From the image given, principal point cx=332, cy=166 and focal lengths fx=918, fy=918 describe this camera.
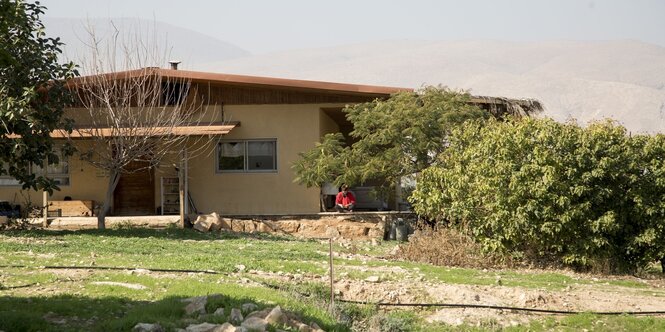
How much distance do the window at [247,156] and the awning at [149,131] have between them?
1.39m

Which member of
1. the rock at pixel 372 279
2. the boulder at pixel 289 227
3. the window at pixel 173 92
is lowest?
the rock at pixel 372 279

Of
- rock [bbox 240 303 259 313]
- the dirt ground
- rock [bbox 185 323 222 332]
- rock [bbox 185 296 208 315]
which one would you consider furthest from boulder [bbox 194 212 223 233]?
rock [bbox 185 323 222 332]

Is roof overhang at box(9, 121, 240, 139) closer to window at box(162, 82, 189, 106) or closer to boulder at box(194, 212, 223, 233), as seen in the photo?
window at box(162, 82, 189, 106)

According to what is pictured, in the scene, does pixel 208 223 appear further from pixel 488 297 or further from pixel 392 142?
pixel 488 297

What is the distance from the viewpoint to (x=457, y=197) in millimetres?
18203

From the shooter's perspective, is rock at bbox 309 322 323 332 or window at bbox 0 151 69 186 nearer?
rock at bbox 309 322 323 332

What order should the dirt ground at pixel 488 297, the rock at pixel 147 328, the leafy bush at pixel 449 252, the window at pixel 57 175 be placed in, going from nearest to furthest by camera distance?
the rock at pixel 147 328 → the dirt ground at pixel 488 297 → the leafy bush at pixel 449 252 → the window at pixel 57 175

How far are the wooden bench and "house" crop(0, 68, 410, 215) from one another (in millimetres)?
55

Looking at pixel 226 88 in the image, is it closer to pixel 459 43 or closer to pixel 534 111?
pixel 534 111

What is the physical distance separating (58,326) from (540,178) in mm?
9914

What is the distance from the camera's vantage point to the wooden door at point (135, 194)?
86.0 feet

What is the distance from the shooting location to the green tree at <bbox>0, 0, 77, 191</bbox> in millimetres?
19125

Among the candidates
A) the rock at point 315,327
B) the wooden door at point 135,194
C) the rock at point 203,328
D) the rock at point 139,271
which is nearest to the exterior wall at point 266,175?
the wooden door at point 135,194

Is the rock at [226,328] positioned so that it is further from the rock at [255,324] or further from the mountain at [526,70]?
the mountain at [526,70]
